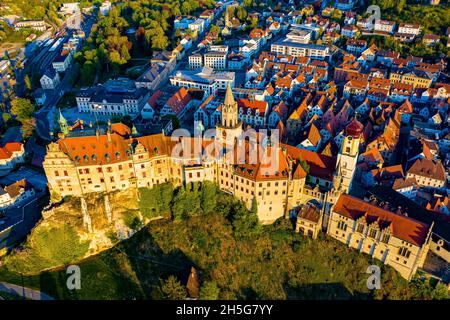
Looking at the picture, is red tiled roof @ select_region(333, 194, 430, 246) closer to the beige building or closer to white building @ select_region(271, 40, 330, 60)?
the beige building

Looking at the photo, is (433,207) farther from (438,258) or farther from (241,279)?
(241,279)

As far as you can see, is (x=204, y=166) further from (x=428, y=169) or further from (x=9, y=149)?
(x=9, y=149)

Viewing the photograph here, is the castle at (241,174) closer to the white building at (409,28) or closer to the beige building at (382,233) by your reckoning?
the beige building at (382,233)

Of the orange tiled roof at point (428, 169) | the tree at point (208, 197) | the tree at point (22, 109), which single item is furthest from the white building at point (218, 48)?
the tree at point (208, 197)

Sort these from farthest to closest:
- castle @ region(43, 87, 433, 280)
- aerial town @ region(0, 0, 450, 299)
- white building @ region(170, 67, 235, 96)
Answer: white building @ region(170, 67, 235, 96) → aerial town @ region(0, 0, 450, 299) → castle @ region(43, 87, 433, 280)

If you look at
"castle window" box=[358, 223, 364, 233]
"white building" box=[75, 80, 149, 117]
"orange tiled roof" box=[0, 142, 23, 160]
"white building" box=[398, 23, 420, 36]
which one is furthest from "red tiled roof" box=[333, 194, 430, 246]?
"white building" box=[398, 23, 420, 36]
